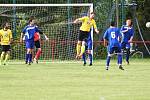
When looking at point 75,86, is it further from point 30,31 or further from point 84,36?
point 30,31

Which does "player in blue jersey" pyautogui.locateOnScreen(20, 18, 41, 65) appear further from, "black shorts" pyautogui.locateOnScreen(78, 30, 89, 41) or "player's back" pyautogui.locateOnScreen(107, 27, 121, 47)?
"player's back" pyautogui.locateOnScreen(107, 27, 121, 47)

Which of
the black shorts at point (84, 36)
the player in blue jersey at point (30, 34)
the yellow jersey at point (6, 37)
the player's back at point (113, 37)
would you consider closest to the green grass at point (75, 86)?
the player's back at point (113, 37)

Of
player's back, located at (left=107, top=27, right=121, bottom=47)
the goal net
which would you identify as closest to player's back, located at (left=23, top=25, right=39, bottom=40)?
the goal net

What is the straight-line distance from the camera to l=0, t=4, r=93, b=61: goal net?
111ft

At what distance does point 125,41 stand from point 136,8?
13240mm

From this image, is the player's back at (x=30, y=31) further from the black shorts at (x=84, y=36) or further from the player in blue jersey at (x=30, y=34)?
the black shorts at (x=84, y=36)

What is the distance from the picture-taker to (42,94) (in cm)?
1427

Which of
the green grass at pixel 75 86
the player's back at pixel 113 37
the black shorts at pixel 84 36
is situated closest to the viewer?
the green grass at pixel 75 86

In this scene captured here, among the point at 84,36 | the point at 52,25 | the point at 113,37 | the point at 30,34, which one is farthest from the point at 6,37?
the point at 113,37

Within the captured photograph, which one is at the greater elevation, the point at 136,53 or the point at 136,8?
the point at 136,8

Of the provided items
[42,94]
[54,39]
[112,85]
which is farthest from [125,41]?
[42,94]

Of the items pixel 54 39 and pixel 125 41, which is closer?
pixel 125 41

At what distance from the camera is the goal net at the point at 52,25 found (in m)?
33.8

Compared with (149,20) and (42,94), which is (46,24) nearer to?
(149,20)
